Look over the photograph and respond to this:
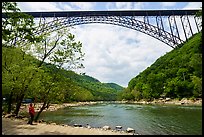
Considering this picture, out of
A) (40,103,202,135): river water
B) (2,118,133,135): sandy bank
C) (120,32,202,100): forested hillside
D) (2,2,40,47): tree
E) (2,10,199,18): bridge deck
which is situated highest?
(2,10,199,18): bridge deck

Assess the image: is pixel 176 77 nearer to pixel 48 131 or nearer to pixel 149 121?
pixel 149 121

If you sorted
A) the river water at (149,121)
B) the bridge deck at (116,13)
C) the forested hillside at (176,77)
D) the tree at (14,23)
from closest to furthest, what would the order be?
the tree at (14,23) → the river water at (149,121) → the bridge deck at (116,13) → the forested hillside at (176,77)

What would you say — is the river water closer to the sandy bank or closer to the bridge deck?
the sandy bank

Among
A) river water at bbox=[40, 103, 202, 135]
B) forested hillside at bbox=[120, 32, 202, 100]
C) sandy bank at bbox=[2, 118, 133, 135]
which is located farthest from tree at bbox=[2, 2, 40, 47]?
forested hillside at bbox=[120, 32, 202, 100]

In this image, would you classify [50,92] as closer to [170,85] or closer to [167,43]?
[167,43]

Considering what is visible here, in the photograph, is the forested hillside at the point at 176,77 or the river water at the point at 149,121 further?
the forested hillside at the point at 176,77

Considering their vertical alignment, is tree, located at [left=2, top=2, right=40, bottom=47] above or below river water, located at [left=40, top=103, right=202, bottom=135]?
above

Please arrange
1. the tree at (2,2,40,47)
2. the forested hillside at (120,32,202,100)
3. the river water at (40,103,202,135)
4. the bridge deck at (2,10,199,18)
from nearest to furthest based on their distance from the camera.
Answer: the tree at (2,2,40,47) → the river water at (40,103,202,135) → the bridge deck at (2,10,199,18) → the forested hillside at (120,32,202,100)

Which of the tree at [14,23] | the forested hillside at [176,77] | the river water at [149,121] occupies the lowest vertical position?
the river water at [149,121]

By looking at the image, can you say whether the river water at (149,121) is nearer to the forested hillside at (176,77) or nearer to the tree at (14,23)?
the tree at (14,23)

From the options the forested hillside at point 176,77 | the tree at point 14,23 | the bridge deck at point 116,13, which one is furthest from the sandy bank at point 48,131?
the forested hillside at point 176,77

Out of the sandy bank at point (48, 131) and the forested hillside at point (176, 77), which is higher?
the forested hillside at point (176, 77)
